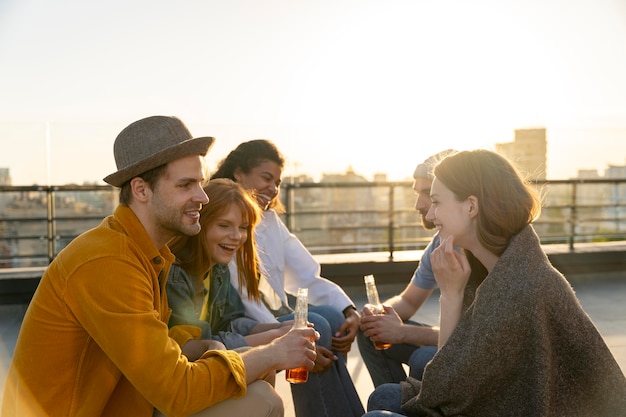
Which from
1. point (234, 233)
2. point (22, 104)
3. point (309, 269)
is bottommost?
point (309, 269)

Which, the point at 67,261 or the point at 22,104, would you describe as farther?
the point at 22,104

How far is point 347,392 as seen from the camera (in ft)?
9.45

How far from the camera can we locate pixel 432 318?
603cm

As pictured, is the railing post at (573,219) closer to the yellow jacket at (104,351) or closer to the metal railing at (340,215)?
the metal railing at (340,215)

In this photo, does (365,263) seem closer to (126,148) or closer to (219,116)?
(219,116)

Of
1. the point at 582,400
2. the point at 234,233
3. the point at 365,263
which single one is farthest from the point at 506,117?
the point at 582,400

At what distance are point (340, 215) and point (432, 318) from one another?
2.09 metres

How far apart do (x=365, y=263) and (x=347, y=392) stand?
440 centimetres

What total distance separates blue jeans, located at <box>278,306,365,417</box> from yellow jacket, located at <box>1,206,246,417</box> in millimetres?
889

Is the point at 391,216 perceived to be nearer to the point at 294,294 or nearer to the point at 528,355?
the point at 294,294

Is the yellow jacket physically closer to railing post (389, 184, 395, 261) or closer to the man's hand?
the man's hand

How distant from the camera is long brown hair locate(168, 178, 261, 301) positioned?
2617 mm

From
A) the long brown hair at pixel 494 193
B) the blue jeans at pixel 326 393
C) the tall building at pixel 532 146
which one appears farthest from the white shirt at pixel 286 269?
the tall building at pixel 532 146

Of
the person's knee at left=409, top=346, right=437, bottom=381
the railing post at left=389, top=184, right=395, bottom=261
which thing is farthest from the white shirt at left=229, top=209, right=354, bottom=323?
the railing post at left=389, top=184, right=395, bottom=261
